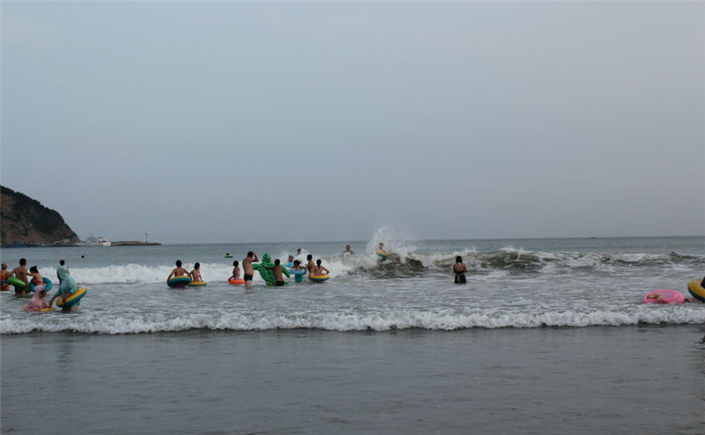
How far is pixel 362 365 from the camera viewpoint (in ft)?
26.3

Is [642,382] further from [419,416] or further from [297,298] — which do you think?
[297,298]

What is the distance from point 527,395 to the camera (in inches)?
249

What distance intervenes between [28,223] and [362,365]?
135720 mm

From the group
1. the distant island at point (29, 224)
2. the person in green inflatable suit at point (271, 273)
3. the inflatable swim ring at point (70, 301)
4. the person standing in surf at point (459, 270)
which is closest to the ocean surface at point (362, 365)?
the inflatable swim ring at point (70, 301)

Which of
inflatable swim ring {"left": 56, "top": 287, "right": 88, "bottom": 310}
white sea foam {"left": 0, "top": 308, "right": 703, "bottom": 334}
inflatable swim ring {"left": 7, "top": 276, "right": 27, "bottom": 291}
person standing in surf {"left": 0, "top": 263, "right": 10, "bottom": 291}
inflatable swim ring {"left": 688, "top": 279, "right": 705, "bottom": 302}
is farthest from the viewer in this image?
person standing in surf {"left": 0, "top": 263, "right": 10, "bottom": 291}

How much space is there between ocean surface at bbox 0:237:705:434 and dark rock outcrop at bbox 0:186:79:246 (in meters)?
118

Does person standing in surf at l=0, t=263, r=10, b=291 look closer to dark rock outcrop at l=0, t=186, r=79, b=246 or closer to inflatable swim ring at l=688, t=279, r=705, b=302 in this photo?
Answer: inflatable swim ring at l=688, t=279, r=705, b=302

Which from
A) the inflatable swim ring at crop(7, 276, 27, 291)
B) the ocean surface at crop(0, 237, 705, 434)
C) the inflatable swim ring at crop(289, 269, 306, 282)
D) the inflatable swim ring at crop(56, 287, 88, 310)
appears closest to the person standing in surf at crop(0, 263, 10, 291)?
the inflatable swim ring at crop(7, 276, 27, 291)

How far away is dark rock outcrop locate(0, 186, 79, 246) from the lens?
381 feet

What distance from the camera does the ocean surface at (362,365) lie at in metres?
5.64

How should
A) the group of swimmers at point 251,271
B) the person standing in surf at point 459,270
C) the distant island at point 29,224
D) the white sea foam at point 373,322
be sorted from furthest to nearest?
the distant island at point 29,224 < the group of swimmers at point 251,271 < the person standing in surf at point 459,270 < the white sea foam at point 373,322

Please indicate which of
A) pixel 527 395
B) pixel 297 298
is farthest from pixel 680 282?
pixel 527 395

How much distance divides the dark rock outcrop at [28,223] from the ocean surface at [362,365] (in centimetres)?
11849

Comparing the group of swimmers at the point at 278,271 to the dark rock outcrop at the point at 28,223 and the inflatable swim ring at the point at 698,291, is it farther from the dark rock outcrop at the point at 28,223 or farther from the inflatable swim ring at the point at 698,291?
the dark rock outcrop at the point at 28,223
